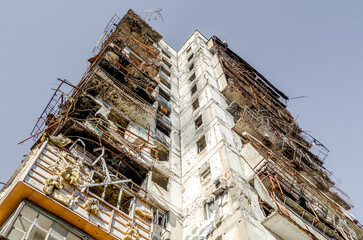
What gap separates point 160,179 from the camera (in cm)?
2044

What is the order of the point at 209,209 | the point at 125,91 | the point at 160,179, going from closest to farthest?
the point at 209,209, the point at 160,179, the point at 125,91

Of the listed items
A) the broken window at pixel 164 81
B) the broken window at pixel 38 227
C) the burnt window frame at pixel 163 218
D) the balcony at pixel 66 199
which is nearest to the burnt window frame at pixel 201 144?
the burnt window frame at pixel 163 218

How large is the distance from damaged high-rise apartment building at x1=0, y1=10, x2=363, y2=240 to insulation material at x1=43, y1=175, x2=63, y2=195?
32 millimetres

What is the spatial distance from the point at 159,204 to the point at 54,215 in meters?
7.48

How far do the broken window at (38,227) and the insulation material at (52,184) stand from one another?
645mm

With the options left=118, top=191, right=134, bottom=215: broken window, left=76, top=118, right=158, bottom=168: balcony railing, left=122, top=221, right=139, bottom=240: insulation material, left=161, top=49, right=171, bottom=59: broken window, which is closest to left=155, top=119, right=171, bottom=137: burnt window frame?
left=76, top=118, right=158, bottom=168: balcony railing

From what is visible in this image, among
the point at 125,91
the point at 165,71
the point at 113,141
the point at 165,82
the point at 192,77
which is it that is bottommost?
the point at 113,141

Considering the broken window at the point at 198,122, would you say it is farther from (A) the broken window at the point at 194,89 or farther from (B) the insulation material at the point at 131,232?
(B) the insulation material at the point at 131,232

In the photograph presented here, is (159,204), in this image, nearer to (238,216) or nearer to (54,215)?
(238,216)

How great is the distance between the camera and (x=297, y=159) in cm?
2773

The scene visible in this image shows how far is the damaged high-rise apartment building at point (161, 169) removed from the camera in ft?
38.4

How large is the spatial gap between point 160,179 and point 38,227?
34.4ft

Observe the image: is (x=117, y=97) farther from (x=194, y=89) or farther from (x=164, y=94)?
(x=194, y=89)

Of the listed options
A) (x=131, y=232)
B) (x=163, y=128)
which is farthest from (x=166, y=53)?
(x=131, y=232)
